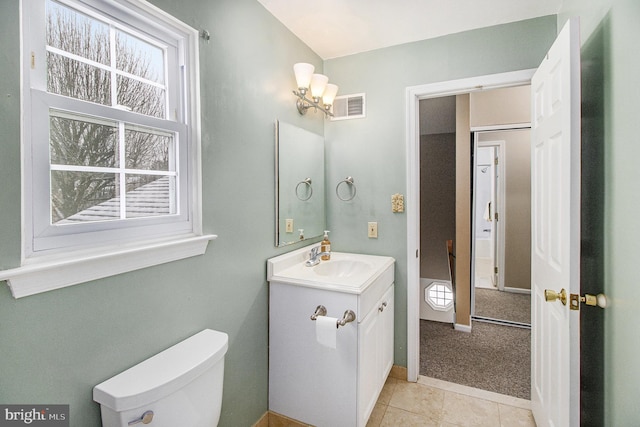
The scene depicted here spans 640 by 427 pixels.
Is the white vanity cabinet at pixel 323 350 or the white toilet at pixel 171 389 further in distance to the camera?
the white vanity cabinet at pixel 323 350

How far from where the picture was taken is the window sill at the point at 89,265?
0.87m

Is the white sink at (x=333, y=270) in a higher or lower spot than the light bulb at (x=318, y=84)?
lower

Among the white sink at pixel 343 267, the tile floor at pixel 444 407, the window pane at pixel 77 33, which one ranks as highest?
the window pane at pixel 77 33

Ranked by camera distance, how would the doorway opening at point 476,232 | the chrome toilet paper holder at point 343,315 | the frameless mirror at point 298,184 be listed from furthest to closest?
the doorway opening at point 476,232 → the frameless mirror at point 298,184 → the chrome toilet paper holder at point 343,315

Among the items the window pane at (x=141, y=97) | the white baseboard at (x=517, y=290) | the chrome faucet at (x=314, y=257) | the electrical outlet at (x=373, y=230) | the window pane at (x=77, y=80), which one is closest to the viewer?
the window pane at (x=77, y=80)

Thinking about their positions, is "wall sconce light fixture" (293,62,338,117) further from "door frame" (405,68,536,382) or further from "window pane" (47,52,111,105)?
"window pane" (47,52,111,105)

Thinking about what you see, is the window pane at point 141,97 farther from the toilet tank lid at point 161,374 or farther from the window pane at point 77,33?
the toilet tank lid at point 161,374

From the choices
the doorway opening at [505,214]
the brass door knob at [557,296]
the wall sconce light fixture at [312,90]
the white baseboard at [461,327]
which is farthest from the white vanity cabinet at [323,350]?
the doorway opening at [505,214]

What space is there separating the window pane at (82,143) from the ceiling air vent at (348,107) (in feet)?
5.63

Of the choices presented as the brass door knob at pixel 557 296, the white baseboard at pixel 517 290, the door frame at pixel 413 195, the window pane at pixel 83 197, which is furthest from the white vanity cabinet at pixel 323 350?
the white baseboard at pixel 517 290

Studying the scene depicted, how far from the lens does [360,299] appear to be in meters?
1.63

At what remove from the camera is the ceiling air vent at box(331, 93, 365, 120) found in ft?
8.10

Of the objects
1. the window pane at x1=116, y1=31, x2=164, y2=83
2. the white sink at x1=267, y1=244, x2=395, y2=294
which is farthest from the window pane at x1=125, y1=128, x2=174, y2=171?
the white sink at x1=267, y1=244, x2=395, y2=294

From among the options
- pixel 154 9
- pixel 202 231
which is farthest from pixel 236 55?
pixel 202 231
